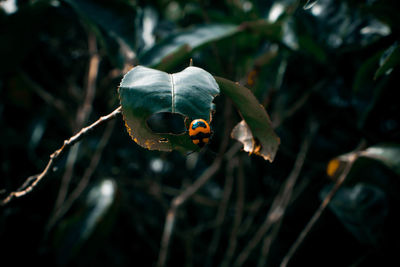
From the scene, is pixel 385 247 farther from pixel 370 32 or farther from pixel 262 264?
pixel 370 32

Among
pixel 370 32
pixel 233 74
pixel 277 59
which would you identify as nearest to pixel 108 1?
pixel 233 74

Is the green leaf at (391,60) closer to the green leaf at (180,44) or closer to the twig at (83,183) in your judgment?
the green leaf at (180,44)

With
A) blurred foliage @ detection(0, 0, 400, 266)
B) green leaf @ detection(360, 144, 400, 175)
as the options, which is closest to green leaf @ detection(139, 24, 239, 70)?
blurred foliage @ detection(0, 0, 400, 266)

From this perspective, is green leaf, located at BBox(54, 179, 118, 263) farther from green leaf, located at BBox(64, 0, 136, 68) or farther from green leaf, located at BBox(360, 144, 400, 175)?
green leaf, located at BBox(360, 144, 400, 175)

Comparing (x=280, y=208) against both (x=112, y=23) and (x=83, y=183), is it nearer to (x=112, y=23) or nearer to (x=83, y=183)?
(x=83, y=183)

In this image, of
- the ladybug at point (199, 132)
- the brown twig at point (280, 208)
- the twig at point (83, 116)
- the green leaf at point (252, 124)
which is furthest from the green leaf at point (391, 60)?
the twig at point (83, 116)
